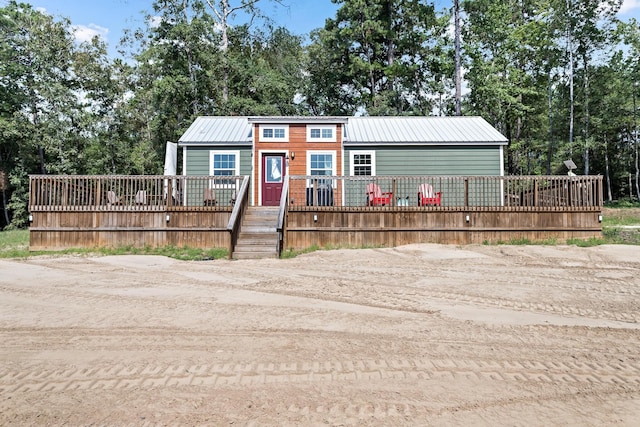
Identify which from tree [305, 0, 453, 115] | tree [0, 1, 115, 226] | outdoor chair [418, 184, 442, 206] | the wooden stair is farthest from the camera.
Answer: tree [305, 0, 453, 115]

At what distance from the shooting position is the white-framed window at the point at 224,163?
591 inches

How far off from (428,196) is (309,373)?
32.4 ft

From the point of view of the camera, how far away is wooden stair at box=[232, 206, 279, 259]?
964cm

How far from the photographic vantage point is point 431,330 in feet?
13.1

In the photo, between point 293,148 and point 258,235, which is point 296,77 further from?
point 258,235

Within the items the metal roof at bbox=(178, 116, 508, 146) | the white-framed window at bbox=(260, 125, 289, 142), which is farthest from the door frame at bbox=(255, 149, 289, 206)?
the metal roof at bbox=(178, 116, 508, 146)

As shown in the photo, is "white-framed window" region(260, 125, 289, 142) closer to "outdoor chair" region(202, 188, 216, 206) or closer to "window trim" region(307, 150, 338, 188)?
"window trim" region(307, 150, 338, 188)

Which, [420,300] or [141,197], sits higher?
[141,197]

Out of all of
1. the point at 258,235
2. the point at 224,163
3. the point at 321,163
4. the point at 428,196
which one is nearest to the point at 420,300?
the point at 258,235

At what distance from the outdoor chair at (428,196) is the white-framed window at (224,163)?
22.6 feet

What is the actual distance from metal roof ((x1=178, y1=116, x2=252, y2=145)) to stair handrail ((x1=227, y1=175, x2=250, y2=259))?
4058 mm

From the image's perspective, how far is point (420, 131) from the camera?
16.1m

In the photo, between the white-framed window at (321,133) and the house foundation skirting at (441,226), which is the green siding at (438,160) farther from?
the house foundation skirting at (441,226)

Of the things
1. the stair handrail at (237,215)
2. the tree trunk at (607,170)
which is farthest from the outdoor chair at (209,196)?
the tree trunk at (607,170)
